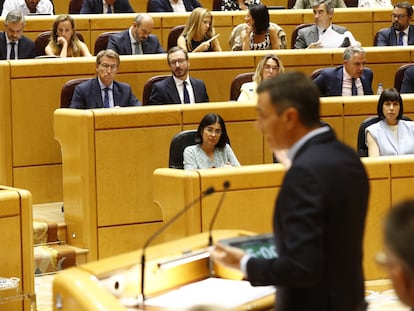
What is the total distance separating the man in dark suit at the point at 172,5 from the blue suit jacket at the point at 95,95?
7.13ft

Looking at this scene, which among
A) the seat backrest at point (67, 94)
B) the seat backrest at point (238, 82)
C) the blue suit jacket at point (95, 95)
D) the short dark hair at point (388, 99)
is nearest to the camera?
the short dark hair at point (388, 99)

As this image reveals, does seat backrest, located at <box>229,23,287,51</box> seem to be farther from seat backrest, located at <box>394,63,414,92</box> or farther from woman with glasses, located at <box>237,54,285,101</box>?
woman with glasses, located at <box>237,54,285,101</box>

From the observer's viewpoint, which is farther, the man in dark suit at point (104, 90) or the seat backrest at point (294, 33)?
the seat backrest at point (294, 33)

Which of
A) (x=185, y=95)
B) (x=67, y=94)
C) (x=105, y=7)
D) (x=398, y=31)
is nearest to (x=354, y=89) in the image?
(x=185, y=95)

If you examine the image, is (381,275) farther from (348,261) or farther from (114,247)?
(348,261)

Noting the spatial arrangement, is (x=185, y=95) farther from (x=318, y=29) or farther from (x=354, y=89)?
(x=318, y=29)

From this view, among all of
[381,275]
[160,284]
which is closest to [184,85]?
[381,275]

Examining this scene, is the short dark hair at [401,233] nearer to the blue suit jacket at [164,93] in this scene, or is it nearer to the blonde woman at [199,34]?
the blue suit jacket at [164,93]

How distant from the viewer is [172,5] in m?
7.82

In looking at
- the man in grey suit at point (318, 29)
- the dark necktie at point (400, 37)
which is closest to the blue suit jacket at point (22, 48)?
the man in grey suit at point (318, 29)

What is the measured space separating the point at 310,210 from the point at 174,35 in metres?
5.18

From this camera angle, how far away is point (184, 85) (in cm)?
575

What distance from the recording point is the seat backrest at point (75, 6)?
7781 mm

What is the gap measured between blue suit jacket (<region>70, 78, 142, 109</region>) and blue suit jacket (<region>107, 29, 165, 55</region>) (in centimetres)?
97
